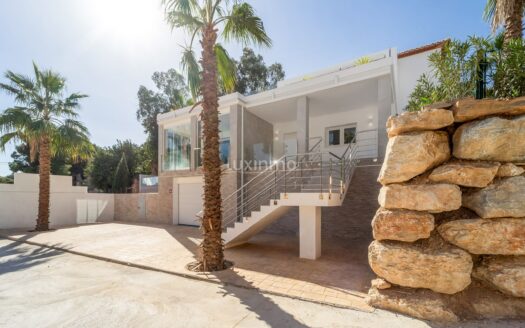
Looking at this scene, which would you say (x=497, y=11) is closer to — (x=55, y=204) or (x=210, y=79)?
(x=210, y=79)

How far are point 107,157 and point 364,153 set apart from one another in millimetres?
29284

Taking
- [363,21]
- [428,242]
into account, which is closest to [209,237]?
[428,242]

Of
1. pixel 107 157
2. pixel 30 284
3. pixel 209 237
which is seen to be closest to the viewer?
pixel 30 284

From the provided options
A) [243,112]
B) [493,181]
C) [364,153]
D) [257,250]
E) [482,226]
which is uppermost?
[243,112]

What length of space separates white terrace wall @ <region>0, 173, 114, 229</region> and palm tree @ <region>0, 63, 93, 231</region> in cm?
318

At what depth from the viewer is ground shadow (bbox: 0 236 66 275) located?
6570 millimetres

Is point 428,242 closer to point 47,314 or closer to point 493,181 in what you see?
point 493,181

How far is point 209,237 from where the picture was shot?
19.6 ft

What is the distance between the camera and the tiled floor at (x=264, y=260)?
4.78m

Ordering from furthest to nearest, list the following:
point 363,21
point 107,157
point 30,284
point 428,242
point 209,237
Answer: point 107,157 < point 363,21 < point 209,237 < point 30,284 < point 428,242

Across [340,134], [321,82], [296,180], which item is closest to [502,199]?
[296,180]

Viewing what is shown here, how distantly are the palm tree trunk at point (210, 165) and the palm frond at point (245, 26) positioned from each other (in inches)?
27.3

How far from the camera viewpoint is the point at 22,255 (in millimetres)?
7715

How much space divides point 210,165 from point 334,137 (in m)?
8.63
